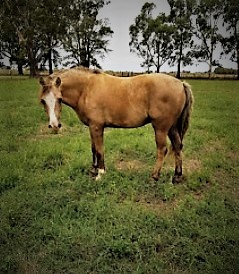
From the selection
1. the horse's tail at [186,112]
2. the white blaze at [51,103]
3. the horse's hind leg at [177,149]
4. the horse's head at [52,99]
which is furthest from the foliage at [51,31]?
the horse's hind leg at [177,149]

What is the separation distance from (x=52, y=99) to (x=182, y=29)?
142 cm

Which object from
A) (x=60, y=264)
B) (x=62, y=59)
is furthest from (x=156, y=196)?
(x=62, y=59)

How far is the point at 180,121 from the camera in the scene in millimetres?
3846

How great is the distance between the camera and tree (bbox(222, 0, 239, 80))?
12.2ft

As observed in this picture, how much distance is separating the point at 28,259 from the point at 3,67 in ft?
9.01

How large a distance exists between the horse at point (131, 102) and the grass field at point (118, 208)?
1.22 ft

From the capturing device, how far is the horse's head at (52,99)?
Result: 3318 millimetres

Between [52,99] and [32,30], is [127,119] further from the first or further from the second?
[32,30]

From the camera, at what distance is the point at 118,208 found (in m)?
3.20

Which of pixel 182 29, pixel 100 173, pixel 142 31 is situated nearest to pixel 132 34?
pixel 142 31

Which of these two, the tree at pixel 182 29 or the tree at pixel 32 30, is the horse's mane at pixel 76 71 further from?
the tree at pixel 182 29

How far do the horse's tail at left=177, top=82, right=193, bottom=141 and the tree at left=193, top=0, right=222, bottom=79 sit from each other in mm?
302

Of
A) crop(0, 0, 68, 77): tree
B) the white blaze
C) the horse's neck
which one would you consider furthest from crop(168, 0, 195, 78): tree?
crop(0, 0, 68, 77): tree

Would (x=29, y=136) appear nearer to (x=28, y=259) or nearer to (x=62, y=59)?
(x=62, y=59)
